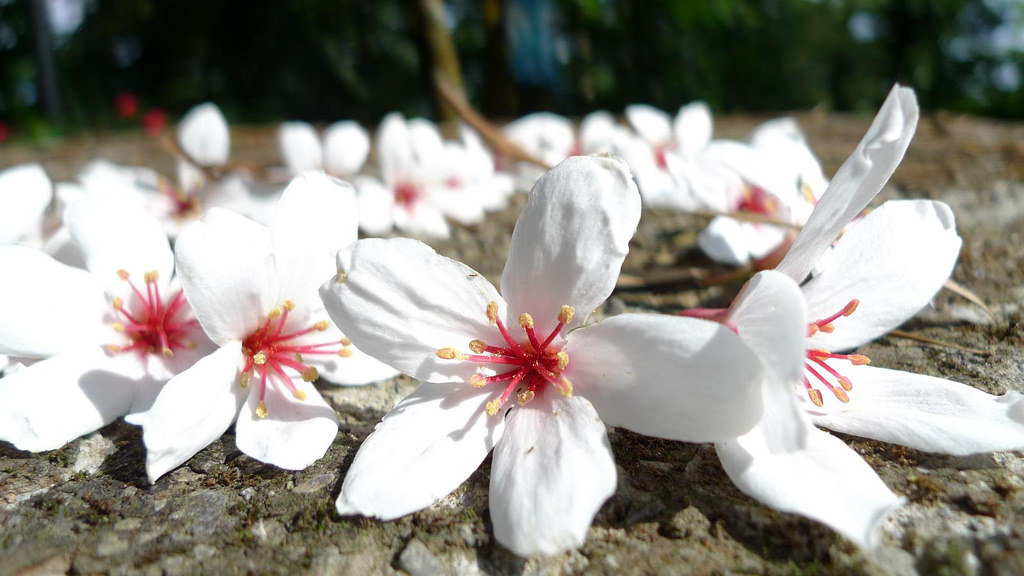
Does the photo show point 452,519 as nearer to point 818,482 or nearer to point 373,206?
point 818,482

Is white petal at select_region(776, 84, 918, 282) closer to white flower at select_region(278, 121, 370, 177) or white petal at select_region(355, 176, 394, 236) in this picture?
white petal at select_region(355, 176, 394, 236)

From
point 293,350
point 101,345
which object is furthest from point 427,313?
point 101,345

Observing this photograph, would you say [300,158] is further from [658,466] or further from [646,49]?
[646,49]

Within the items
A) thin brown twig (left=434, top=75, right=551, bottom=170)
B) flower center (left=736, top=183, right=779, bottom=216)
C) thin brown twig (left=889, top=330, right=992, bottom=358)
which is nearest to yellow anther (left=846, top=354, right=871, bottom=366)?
thin brown twig (left=889, top=330, right=992, bottom=358)

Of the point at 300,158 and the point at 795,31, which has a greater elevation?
the point at 300,158

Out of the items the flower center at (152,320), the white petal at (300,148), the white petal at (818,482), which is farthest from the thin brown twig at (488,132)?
the white petal at (818,482)

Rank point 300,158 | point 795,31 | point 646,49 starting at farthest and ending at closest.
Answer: point 795,31
point 646,49
point 300,158

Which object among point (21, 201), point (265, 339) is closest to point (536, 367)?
point (265, 339)
